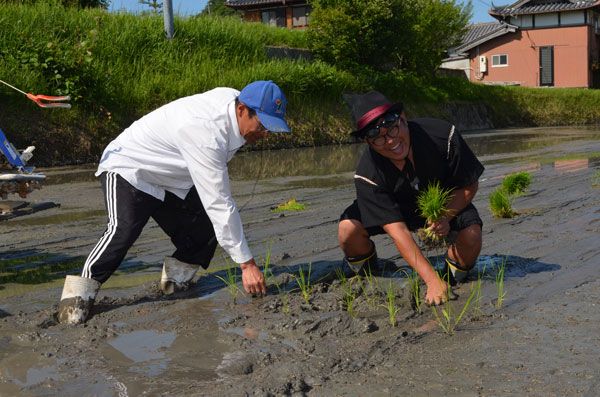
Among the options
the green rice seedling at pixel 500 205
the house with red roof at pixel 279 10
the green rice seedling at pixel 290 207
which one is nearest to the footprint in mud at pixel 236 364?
the green rice seedling at pixel 500 205

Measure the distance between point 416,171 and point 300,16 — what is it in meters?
39.8

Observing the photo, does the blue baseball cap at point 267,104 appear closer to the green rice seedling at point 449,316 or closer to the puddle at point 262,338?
the puddle at point 262,338

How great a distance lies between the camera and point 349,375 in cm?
303

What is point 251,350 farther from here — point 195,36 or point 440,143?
point 195,36

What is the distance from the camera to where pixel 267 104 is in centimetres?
350

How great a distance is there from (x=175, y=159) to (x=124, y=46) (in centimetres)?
1217

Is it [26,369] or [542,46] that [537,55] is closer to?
[542,46]

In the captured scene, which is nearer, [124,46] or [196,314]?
[196,314]

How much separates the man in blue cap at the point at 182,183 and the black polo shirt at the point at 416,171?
73cm

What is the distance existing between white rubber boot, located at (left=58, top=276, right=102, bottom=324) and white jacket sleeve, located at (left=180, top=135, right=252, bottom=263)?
34.7 inches

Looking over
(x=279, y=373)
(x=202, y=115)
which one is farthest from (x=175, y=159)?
(x=279, y=373)

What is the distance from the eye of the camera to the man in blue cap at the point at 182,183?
3580 millimetres

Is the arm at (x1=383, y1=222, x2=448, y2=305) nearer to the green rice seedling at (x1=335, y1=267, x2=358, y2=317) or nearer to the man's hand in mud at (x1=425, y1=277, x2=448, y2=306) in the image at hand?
the man's hand in mud at (x1=425, y1=277, x2=448, y2=306)

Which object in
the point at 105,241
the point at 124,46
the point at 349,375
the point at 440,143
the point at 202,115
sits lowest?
the point at 349,375
